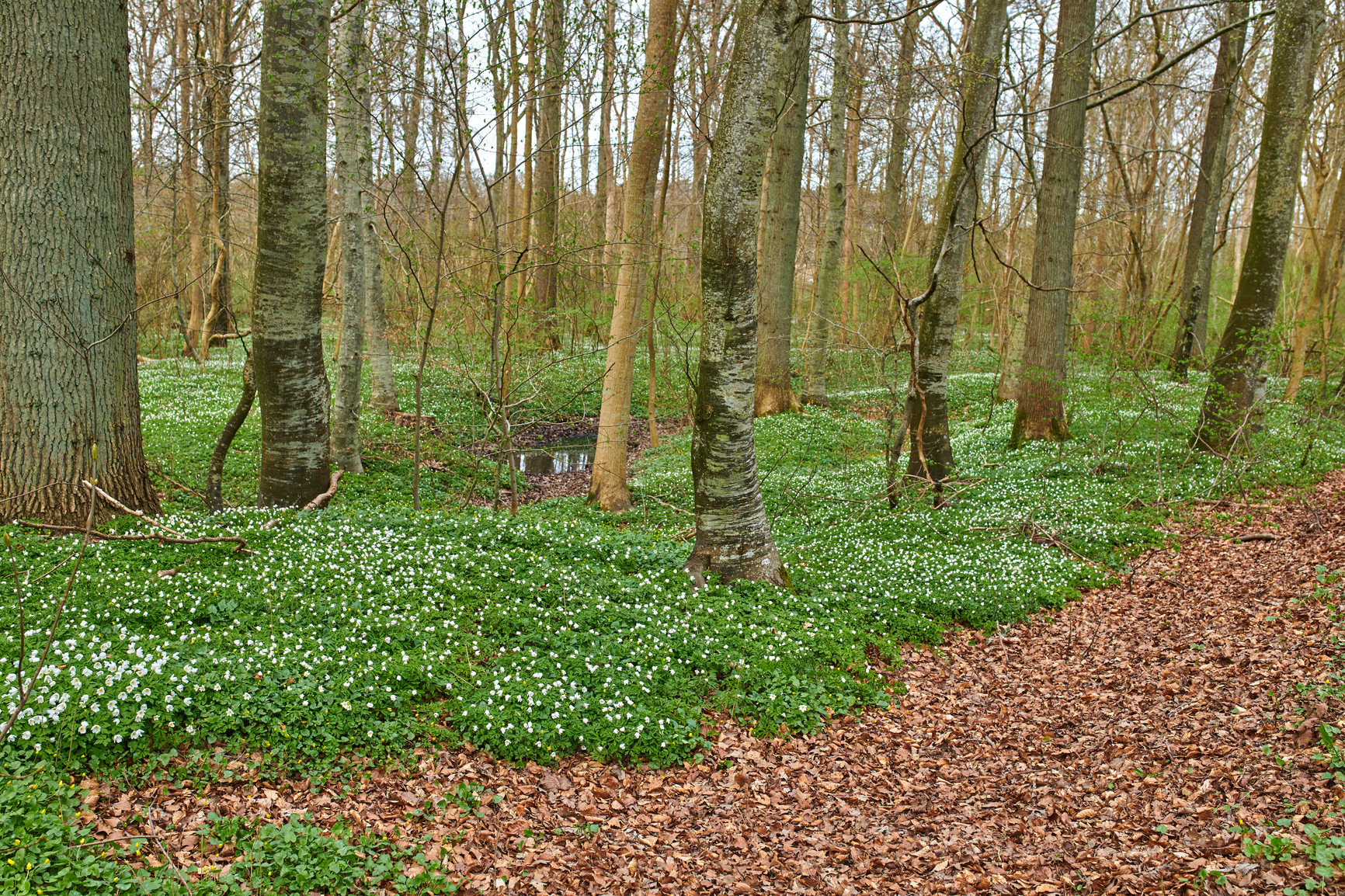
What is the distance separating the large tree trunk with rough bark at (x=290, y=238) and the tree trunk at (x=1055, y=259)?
1222 centimetres

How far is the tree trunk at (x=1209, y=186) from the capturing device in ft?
60.4

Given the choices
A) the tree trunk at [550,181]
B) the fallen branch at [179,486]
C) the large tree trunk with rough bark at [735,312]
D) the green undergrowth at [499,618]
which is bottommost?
the green undergrowth at [499,618]

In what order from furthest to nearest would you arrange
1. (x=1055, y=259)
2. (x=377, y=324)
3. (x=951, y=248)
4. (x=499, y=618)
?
1. (x=377, y=324)
2. (x=1055, y=259)
3. (x=951, y=248)
4. (x=499, y=618)

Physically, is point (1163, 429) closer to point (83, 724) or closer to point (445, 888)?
point (445, 888)

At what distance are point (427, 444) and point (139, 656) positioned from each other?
10955mm

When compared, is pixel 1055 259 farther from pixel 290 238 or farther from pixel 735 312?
pixel 290 238

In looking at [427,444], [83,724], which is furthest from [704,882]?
[427,444]

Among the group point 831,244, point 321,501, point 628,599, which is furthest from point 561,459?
point 628,599

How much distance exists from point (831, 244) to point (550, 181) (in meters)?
12.4

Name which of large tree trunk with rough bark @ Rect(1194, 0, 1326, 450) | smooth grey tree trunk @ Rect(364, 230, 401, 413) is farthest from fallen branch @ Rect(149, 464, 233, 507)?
large tree trunk with rough bark @ Rect(1194, 0, 1326, 450)

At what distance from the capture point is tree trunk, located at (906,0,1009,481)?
9406 mm

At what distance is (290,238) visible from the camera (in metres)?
7.61

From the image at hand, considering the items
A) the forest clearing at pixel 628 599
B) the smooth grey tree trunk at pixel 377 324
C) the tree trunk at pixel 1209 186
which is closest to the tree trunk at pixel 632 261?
the forest clearing at pixel 628 599

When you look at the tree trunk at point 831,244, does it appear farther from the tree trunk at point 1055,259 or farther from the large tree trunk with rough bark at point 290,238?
the large tree trunk with rough bark at point 290,238
